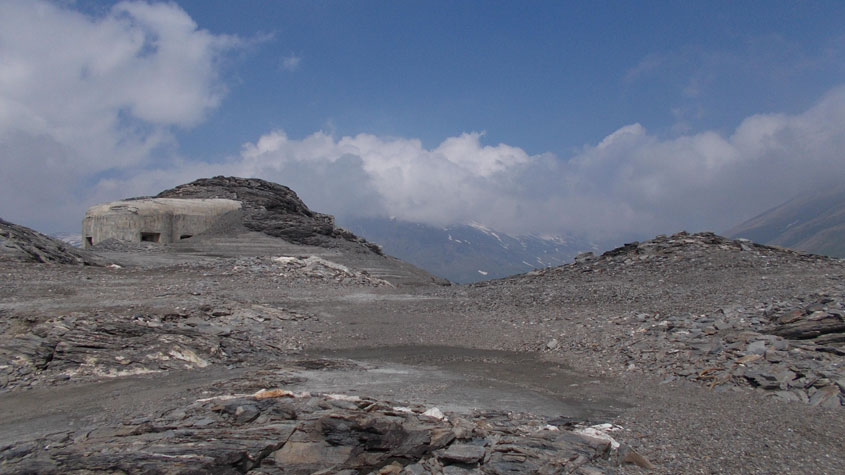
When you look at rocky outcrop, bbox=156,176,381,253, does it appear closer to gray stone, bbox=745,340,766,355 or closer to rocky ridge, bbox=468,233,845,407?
rocky ridge, bbox=468,233,845,407

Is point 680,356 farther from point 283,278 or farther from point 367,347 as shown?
point 283,278

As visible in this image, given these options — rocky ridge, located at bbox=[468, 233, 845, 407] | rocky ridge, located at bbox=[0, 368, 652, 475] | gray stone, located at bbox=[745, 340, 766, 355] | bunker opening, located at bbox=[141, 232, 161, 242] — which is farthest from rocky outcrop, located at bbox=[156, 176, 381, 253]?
rocky ridge, located at bbox=[0, 368, 652, 475]

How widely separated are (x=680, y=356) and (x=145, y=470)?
9.08 meters

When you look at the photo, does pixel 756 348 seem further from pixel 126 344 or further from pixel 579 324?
pixel 126 344

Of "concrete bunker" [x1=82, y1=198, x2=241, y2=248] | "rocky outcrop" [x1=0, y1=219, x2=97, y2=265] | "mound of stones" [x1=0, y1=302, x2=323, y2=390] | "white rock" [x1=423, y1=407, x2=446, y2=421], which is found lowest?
"white rock" [x1=423, y1=407, x2=446, y2=421]

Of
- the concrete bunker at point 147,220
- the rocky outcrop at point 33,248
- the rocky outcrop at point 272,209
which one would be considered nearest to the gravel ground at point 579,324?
the rocky outcrop at point 33,248

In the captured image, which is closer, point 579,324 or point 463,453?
point 463,453

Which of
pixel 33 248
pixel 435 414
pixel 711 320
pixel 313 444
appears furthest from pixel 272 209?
pixel 313 444

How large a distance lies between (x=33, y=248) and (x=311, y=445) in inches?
771

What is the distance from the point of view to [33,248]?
2000 cm

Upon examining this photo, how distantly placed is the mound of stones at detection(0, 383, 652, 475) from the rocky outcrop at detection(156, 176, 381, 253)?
25614mm

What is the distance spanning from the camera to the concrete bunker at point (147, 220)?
28938 mm

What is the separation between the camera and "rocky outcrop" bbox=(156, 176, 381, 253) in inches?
1252

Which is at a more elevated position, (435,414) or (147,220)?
(147,220)
